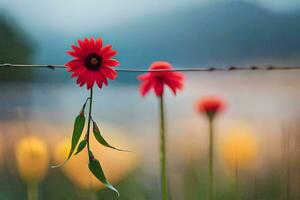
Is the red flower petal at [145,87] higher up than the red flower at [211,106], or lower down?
higher up

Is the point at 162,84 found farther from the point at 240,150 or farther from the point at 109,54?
the point at 240,150

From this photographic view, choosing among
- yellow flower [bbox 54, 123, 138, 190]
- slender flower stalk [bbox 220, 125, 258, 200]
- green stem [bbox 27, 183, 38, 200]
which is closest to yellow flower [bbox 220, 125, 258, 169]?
slender flower stalk [bbox 220, 125, 258, 200]

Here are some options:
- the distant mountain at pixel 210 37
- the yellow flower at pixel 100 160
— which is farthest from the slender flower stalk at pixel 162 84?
the distant mountain at pixel 210 37

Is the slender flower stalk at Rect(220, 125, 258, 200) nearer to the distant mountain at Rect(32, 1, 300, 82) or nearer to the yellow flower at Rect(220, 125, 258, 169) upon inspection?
the yellow flower at Rect(220, 125, 258, 169)

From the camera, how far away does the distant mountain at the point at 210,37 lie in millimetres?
823

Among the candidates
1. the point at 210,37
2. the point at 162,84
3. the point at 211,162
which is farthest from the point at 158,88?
the point at 210,37

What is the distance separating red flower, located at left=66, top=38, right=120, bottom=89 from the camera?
462mm

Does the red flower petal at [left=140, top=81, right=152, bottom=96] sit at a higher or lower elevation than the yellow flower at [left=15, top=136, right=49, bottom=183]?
higher

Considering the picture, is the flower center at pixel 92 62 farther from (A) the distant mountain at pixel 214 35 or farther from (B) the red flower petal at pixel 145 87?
(A) the distant mountain at pixel 214 35

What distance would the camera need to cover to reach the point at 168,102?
92 cm

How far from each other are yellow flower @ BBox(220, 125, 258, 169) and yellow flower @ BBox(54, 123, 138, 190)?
123 mm

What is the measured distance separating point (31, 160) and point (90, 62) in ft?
0.79

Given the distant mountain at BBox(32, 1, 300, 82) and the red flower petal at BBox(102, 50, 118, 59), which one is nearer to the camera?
the red flower petal at BBox(102, 50, 118, 59)

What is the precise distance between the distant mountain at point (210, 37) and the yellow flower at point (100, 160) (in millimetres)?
110
